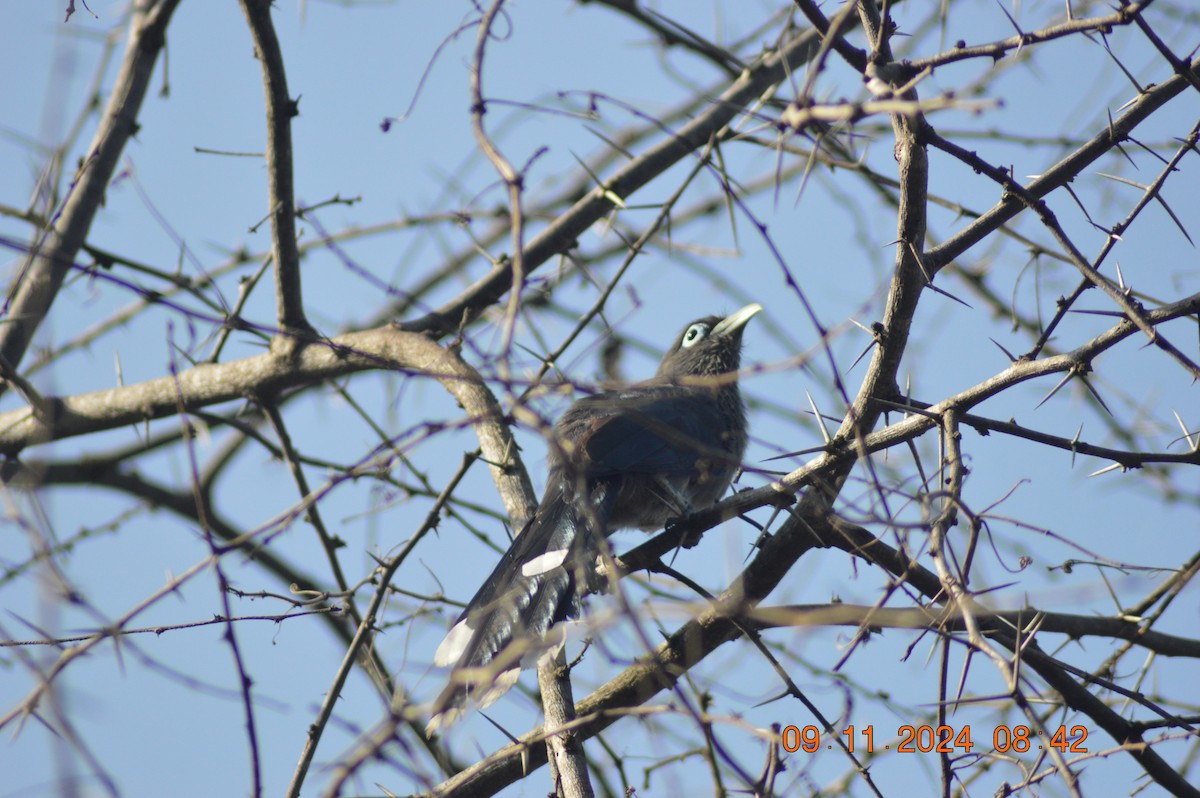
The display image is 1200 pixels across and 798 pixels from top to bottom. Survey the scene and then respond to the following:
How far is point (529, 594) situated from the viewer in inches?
166

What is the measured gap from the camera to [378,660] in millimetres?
4848

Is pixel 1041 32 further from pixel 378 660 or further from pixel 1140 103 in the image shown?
pixel 378 660

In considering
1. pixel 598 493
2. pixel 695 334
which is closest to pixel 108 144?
pixel 598 493

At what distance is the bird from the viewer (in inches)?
143

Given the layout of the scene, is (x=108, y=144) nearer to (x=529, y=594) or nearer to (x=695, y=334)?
(x=529, y=594)

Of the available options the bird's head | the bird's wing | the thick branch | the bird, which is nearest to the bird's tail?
the bird

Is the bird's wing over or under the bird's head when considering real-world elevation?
under

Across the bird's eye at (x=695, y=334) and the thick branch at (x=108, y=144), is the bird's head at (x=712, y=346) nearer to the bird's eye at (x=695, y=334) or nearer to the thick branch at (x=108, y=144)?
the bird's eye at (x=695, y=334)

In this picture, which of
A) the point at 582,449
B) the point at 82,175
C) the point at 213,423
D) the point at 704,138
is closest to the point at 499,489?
the point at 582,449

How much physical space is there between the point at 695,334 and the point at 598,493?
95.5 inches

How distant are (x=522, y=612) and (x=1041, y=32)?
2.74 m

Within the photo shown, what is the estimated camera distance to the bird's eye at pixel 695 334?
7.13 meters
